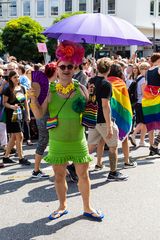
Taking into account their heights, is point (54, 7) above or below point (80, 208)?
above

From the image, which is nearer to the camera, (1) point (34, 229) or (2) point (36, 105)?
(2) point (36, 105)

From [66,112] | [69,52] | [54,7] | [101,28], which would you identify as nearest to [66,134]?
[66,112]

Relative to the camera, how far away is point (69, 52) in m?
4.10

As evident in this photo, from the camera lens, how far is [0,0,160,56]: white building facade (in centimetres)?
4894

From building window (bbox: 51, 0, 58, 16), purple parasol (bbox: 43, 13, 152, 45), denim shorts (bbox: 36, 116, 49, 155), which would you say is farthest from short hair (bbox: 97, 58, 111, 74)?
building window (bbox: 51, 0, 58, 16)

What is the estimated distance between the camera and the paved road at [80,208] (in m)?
4.15

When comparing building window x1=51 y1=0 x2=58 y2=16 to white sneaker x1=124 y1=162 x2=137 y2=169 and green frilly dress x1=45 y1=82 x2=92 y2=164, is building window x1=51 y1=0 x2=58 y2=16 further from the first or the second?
green frilly dress x1=45 y1=82 x2=92 y2=164

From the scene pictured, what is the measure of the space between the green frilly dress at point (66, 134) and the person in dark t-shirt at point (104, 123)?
0.65m

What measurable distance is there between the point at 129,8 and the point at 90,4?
192 inches

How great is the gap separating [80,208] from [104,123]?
56.6 inches

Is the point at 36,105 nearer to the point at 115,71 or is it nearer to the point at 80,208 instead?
the point at 80,208

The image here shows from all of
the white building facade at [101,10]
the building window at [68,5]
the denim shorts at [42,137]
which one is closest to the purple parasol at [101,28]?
the denim shorts at [42,137]

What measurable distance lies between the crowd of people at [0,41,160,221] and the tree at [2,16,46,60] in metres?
26.7

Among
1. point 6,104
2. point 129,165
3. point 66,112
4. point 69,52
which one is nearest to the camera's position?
point 69,52
